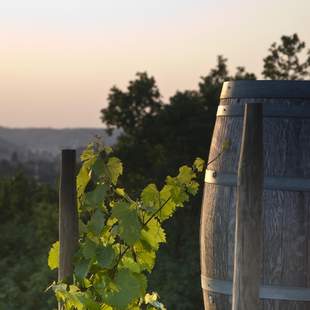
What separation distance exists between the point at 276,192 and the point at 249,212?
954 mm

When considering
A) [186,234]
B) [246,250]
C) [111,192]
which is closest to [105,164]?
[111,192]

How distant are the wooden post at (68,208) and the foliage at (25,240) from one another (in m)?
3.49

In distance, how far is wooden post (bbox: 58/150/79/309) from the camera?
3.50 metres

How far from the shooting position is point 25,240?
10453 millimetres

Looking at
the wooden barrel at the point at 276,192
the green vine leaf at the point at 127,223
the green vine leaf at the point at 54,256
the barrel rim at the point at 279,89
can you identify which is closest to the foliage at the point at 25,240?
the wooden barrel at the point at 276,192

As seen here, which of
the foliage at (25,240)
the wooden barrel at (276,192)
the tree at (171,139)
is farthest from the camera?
the tree at (171,139)

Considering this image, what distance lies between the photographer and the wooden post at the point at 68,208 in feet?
11.5

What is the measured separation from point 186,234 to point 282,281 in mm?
5855

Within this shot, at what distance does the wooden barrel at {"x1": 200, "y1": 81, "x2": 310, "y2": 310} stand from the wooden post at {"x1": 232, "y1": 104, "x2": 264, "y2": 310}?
884 mm

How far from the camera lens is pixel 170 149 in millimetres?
11172

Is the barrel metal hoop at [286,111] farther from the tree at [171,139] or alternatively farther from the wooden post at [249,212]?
the tree at [171,139]

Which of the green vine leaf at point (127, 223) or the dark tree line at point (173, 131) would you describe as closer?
the green vine leaf at point (127, 223)

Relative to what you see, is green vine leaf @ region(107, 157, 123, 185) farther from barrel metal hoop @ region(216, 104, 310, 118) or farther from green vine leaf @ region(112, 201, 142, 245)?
barrel metal hoop @ region(216, 104, 310, 118)

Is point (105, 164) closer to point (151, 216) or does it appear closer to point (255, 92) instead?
point (151, 216)
